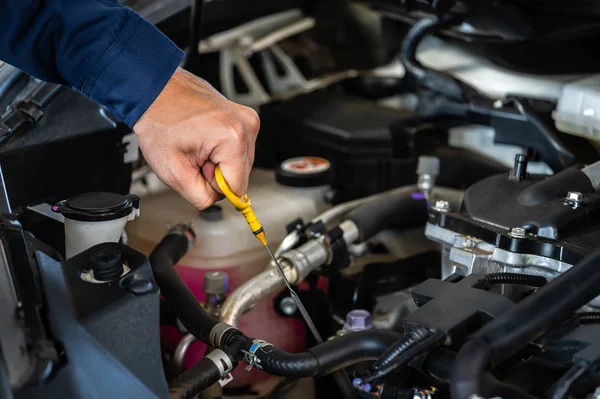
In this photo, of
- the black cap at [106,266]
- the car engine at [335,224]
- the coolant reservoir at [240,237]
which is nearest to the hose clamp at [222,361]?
the car engine at [335,224]

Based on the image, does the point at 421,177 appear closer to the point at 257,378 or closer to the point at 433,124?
the point at 433,124

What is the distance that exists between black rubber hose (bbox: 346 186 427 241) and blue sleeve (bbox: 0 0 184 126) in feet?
1.43

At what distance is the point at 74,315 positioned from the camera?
68 cm

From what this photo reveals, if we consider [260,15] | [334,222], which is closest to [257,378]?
[334,222]

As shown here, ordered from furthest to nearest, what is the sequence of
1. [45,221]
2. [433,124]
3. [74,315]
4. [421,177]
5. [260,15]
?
[260,15]
[433,124]
[421,177]
[45,221]
[74,315]

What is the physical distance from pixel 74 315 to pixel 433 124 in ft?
3.28

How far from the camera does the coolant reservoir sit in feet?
3.95

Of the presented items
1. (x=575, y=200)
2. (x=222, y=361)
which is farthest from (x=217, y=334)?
(x=575, y=200)

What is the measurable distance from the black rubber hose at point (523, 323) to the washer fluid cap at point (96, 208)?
1.43 feet

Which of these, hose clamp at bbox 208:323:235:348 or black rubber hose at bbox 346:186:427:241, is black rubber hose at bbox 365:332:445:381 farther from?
black rubber hose at bbox 346:186:427:241

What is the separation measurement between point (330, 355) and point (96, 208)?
33 cm

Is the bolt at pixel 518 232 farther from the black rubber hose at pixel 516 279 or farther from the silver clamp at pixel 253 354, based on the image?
the silver clamp at pixel 253 354

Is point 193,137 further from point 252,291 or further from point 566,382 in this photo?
A: point 566,382

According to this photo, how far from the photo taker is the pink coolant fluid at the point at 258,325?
1193 mm
